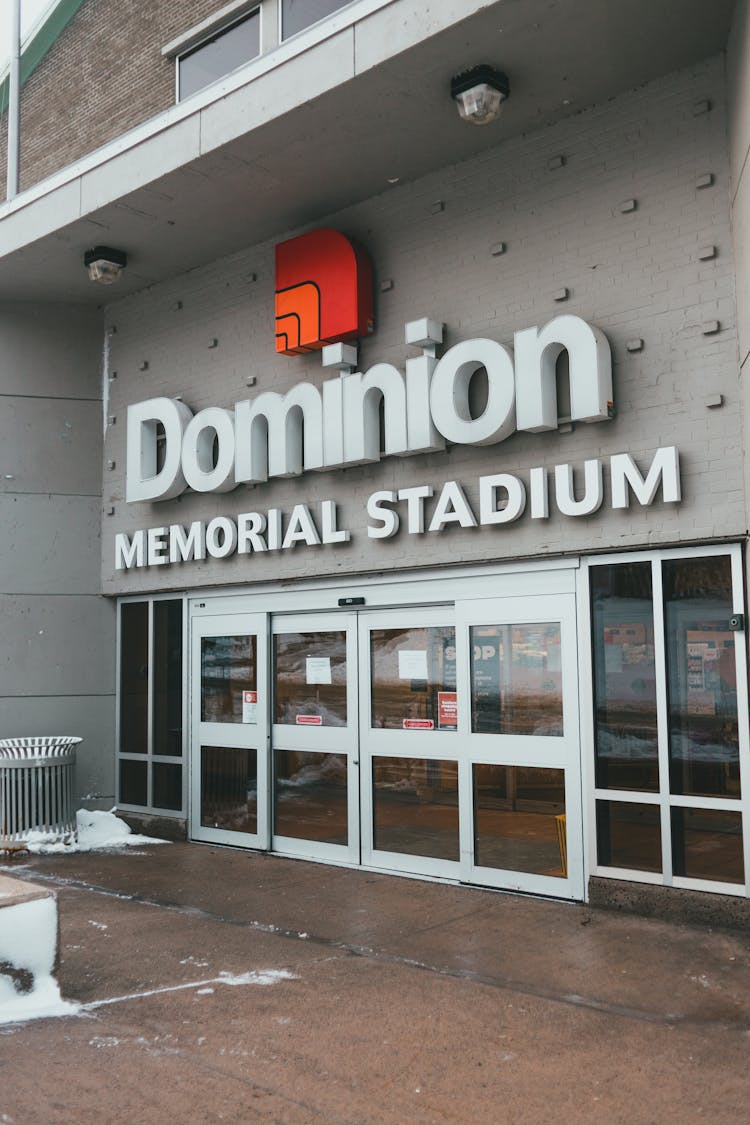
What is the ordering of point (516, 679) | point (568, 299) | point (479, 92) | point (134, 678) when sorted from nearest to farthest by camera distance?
point (479, 92) → point (568, 299) → point (516, 679) → point (134, 678)

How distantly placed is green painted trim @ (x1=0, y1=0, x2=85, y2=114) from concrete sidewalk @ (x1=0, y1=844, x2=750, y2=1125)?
1400 centimetres

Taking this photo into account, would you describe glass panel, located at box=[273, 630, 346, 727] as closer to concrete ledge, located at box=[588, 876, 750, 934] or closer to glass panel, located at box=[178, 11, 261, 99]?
concrete ledge, located at box=[588, 876, 750, 934]

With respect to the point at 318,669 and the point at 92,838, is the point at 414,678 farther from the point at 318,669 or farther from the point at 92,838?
the point at 92,838

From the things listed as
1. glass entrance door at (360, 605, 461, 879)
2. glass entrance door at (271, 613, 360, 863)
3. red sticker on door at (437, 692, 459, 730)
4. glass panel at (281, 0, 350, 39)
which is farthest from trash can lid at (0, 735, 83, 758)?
glass panel at (281, 0, 350, 39)

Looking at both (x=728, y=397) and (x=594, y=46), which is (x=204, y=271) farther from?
(x=728, y=397)

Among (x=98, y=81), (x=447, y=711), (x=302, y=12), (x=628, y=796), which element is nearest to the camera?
(x=628, y=796)

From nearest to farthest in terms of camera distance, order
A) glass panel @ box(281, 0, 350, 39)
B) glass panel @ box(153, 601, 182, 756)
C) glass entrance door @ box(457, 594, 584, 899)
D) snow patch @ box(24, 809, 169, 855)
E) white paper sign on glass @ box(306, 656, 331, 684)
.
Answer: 1. glass entrance door @ box(457, 594, 584, 899)
2. white paper sign on glass @ box(306, 656, 331, 684)
3. snow patch @ box(24, 809, 169, 855)
4. glass panel @ box(153, 601, 182, 756)
5. glass panel @ box(281, 0, 350, 39)

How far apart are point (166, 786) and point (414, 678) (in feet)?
11.5

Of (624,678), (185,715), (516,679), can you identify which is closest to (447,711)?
(516,679)

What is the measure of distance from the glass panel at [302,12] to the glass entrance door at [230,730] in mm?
7324

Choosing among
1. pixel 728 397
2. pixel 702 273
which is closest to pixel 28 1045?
pixel 728 397

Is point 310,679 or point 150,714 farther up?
point 310,679

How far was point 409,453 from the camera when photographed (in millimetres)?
8508

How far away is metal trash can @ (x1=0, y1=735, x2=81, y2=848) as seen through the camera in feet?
32.7
